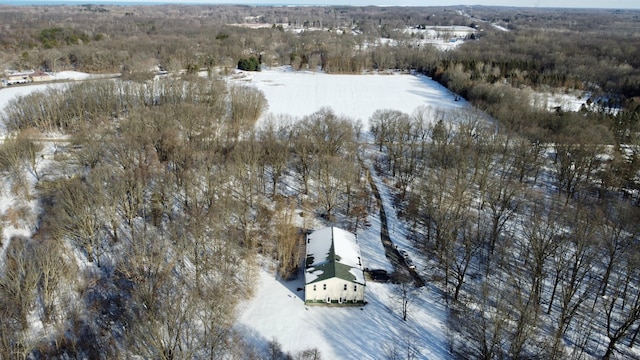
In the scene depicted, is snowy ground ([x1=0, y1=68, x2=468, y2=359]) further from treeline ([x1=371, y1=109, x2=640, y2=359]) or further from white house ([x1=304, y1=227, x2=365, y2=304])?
treeline ([x1=371, y1=109, x2=640, y2=359])

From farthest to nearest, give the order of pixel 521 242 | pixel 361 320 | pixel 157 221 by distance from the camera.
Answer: pixel 157 221 < pixel 521 242 < pixel 361 320

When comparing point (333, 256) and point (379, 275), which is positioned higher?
point (333, 256)

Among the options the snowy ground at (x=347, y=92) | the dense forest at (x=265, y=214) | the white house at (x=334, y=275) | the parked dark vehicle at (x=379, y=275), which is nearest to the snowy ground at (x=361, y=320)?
the parked dark vehicle at (x=379, y=275)

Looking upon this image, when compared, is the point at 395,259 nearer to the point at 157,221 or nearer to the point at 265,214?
the point at 265,214

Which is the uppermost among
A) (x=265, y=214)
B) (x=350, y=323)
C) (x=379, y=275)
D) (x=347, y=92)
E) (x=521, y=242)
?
(x=347, y=92)

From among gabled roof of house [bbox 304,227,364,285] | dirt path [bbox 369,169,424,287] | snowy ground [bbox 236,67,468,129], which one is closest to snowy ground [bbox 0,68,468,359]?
dirt path [bbox 369,169,424,287]

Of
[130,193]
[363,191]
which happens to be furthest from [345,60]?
[130,193]

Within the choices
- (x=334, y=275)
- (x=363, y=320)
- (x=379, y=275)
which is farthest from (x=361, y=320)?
(x=379, y=275)

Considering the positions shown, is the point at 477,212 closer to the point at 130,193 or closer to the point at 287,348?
the point at 287,348
